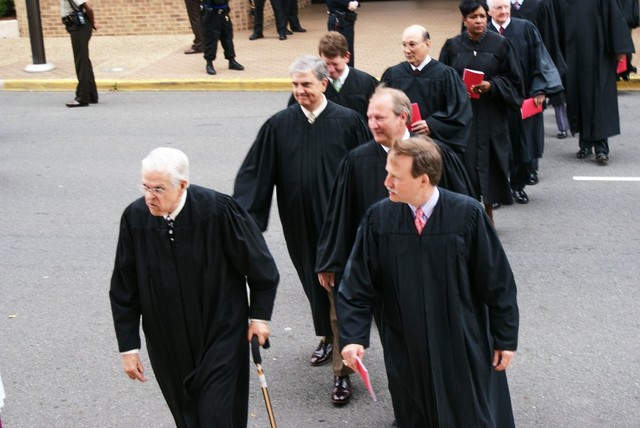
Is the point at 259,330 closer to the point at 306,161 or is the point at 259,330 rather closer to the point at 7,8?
the point at 306,161

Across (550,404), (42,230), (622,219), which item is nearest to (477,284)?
(550,404)

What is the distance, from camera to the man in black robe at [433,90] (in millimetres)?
7754

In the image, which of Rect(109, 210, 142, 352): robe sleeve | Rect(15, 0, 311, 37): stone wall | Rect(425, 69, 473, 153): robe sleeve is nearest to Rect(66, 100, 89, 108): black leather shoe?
Rect(15, 0, 311, 37): stone wall

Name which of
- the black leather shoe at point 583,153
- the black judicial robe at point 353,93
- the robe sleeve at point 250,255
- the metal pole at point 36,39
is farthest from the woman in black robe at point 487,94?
the metal pole at point 36,39

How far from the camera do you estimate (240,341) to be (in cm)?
534

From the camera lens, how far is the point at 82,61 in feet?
48.3

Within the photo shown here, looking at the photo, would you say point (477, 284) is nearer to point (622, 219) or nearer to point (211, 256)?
point (211, 256)

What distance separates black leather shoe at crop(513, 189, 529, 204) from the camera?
10.2m

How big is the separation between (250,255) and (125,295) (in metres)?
0.62

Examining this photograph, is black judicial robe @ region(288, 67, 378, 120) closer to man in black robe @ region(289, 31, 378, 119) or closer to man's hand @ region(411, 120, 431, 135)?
man in black robe @ region(289, 31, 378, 119)

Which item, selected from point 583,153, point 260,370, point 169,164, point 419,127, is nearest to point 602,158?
point 583,153

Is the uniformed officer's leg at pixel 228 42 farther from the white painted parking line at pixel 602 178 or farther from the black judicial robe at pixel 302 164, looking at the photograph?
the black judicial robe at pixel 302 164

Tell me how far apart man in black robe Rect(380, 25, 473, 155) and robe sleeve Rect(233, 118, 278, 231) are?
143 centimetres

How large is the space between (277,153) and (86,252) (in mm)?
3017
